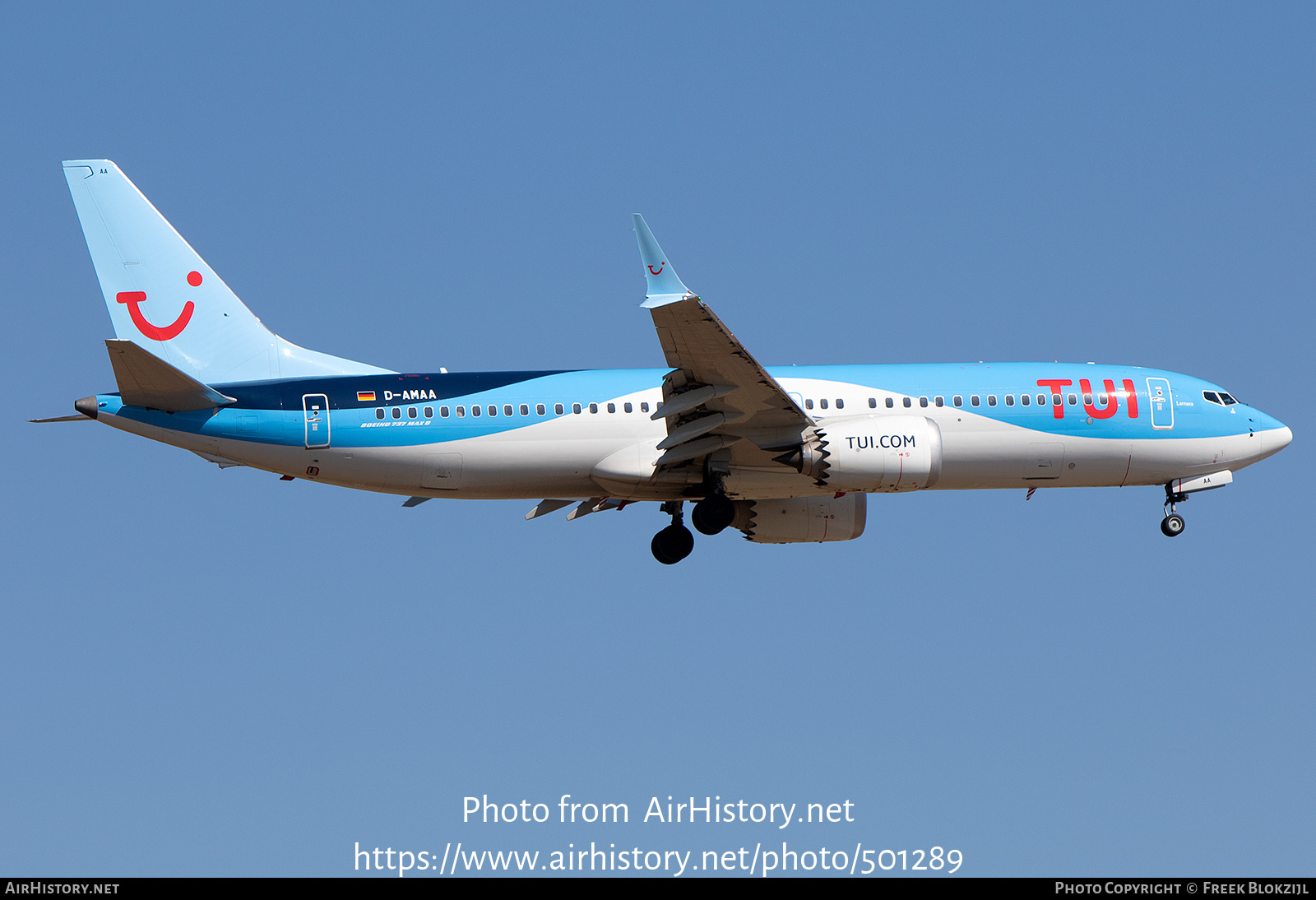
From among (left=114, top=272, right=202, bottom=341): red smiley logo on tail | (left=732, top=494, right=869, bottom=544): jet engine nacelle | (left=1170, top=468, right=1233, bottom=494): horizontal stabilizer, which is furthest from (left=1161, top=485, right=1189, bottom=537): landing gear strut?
(left=114, top=272, right=202, bottom=341): red smiley logo on tail

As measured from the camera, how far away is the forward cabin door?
39.0 metres

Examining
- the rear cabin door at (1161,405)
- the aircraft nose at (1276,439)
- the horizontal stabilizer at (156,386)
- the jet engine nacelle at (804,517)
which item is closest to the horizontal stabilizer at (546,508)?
the jet engine nacelle at (804,517)

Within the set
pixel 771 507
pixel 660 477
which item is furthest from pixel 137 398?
pixel 771 507

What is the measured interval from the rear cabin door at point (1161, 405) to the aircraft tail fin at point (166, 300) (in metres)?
19.5

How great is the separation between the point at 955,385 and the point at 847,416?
2939mm

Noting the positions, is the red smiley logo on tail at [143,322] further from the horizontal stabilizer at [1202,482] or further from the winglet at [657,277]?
the horizontal stabilizer at [1202,482]

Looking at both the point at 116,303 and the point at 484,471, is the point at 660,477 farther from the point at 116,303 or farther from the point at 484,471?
the point at 116,303

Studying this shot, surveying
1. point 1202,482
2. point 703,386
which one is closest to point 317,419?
point 703,386

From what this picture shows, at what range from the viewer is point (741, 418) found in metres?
39.4

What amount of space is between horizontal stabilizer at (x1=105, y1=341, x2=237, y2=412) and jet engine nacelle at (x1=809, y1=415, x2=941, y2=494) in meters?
13.8

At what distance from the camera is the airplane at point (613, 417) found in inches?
1523

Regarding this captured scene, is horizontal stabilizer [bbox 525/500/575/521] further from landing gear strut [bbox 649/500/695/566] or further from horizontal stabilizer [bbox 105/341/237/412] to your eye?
horizontal stabilizer [bbox 105/341/237/412]
